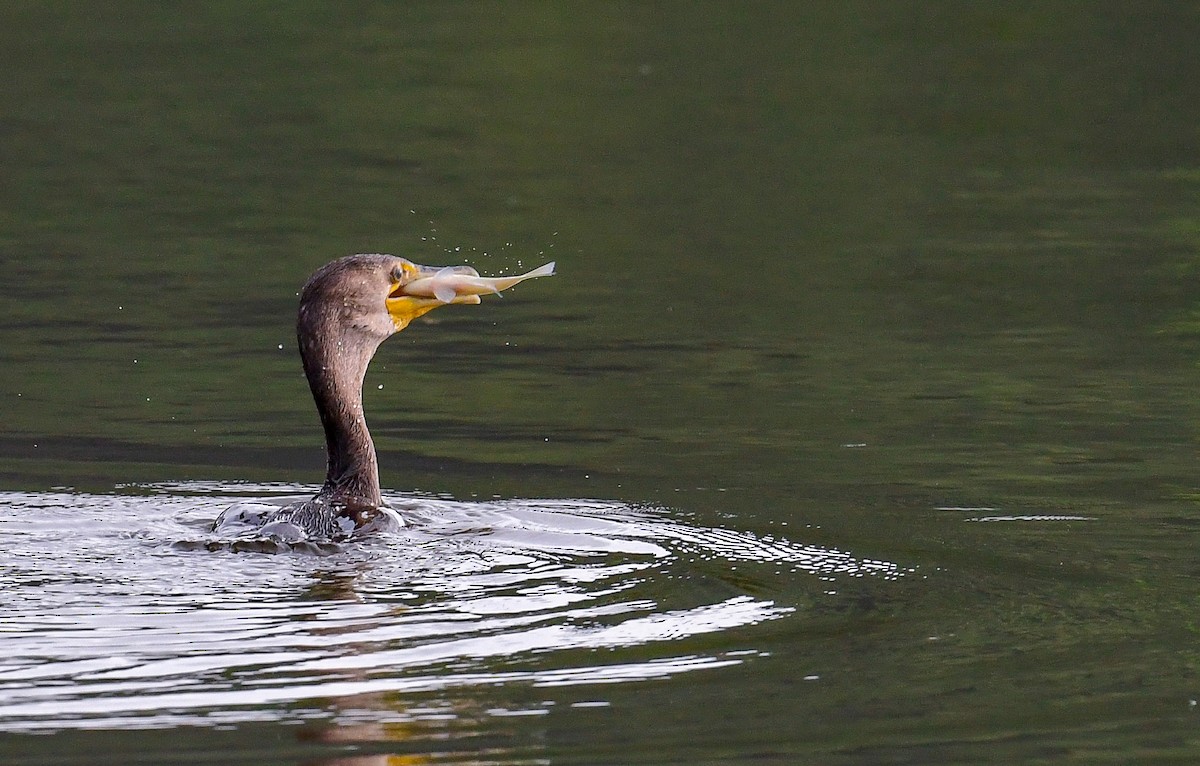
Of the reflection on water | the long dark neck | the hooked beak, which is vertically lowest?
the reflection on water

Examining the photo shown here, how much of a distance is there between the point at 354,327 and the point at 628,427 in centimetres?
183

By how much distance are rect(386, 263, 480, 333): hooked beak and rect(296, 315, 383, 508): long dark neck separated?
0.19 meters

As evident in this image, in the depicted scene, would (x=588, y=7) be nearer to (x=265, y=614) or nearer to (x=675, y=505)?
(x=675, y=505)

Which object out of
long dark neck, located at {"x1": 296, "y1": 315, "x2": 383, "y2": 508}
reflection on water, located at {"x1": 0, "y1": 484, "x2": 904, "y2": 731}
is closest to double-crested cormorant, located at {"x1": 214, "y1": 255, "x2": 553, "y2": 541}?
long dark neck, located at {"x1": 296, "y1": 315, "x2": 383, "y2": 508}

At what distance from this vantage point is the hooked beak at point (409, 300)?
354 inches

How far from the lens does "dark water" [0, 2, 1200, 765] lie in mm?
5996

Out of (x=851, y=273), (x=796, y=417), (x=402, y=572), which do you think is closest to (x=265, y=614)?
(x=402, y=572)

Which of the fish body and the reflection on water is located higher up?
the fish body

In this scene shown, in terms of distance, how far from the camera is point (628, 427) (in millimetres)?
10242

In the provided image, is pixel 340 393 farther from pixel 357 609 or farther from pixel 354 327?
pixel 357 609

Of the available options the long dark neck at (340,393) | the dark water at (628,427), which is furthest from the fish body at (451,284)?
the dark water at (628,427)

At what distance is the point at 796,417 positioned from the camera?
409 inches

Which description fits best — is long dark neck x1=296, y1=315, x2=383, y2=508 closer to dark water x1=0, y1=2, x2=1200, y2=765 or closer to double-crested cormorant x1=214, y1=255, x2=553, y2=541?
double-crested cormorant x1=214, y1=255, x2=553, y2=541

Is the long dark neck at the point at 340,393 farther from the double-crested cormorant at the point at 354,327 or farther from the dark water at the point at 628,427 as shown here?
the dark water at the point at 628,427
